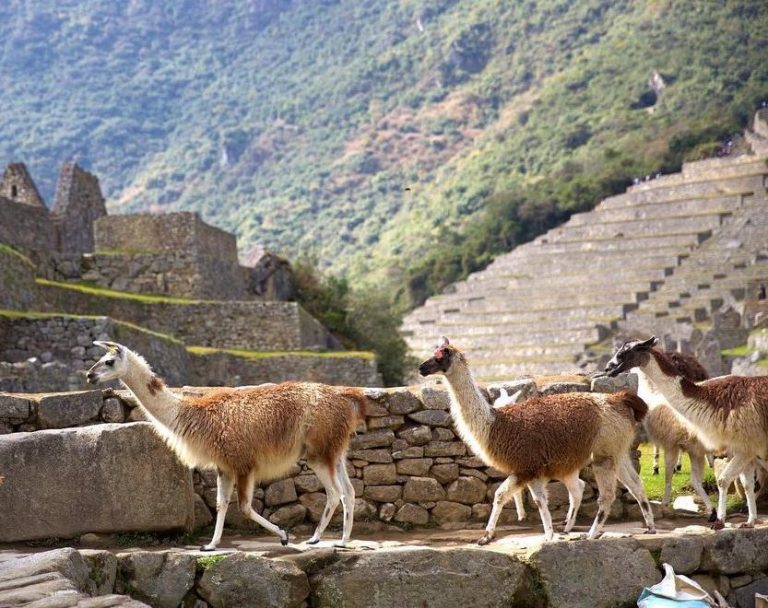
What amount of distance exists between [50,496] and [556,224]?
322 ft

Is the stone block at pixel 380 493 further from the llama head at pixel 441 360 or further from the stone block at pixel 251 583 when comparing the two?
the stone block at pixel 251 583

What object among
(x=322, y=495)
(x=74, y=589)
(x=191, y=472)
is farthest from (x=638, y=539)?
(x=74, y=589)

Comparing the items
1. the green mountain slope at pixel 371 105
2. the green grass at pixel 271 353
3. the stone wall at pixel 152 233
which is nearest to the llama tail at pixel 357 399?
the green grass at pixel 271 353

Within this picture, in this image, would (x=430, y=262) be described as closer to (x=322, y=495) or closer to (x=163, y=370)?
(x=163, y=370)

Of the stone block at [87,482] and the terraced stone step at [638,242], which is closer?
the stone block at [87,482]

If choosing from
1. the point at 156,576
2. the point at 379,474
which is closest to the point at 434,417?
the point at 379,474

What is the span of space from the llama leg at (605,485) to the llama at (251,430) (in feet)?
7.29

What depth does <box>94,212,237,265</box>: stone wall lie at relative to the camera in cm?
3441

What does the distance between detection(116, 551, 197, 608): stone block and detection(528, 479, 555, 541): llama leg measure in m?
3.02

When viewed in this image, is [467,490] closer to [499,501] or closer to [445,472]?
[445,472]

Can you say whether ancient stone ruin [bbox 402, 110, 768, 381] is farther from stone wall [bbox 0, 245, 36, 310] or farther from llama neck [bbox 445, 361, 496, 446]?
llama neck [bbox 445, 361, 496, 446]

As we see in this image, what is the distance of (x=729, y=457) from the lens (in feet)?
48.1

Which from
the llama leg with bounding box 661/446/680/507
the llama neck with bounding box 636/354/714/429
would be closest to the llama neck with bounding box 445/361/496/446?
the llama neck with bounding box 636/354/714/429

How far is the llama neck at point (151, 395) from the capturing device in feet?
41.7
